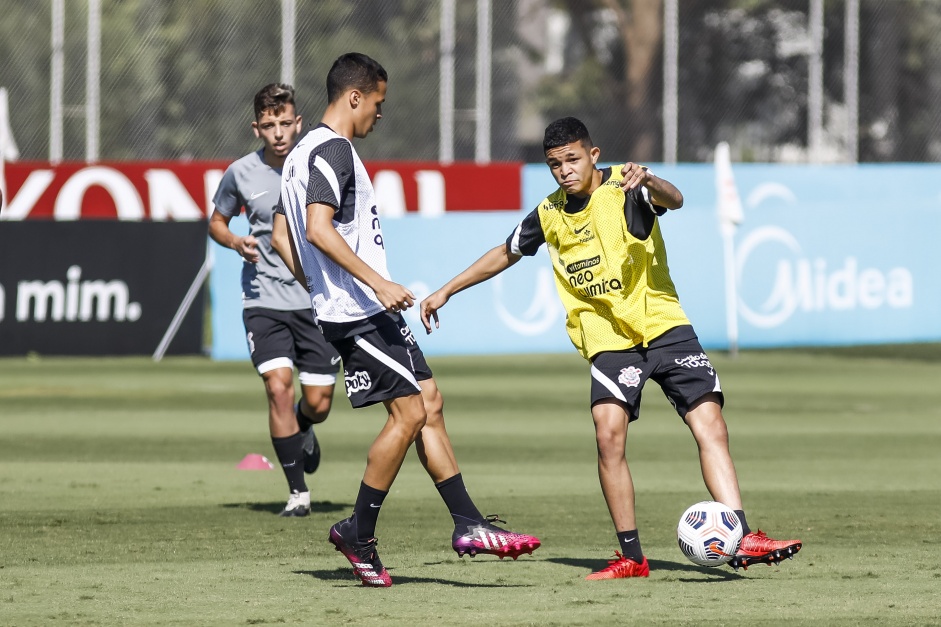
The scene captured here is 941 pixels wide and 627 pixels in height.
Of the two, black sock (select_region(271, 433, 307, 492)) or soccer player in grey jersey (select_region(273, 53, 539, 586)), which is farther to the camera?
black sock (select_region(271, 433, 307, 492))

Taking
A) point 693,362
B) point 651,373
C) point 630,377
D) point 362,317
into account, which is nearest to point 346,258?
point 362,317

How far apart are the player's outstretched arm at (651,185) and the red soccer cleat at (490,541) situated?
1549mm

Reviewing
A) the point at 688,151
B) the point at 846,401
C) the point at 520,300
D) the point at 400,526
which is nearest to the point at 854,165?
the point at 688,151

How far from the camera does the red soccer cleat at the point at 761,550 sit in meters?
6.86

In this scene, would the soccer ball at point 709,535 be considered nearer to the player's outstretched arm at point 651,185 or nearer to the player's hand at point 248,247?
the player's outstretched arm at point 651,185

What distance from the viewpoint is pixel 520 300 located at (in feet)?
69.3

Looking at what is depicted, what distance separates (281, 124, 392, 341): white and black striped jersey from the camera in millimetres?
6781

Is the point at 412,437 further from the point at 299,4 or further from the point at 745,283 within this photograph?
the point at 299,4

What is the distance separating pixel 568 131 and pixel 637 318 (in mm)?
899

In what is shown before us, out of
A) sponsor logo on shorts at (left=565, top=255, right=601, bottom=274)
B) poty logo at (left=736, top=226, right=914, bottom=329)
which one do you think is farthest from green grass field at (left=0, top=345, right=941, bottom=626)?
poty logo at (left=736, top=226, right=914, bottom=329)

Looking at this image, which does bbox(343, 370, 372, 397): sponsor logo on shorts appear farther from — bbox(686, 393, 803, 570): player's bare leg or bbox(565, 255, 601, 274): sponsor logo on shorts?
bbox(686, 393, 803, 570): player's bare leg

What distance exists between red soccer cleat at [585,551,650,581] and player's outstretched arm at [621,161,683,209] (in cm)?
157

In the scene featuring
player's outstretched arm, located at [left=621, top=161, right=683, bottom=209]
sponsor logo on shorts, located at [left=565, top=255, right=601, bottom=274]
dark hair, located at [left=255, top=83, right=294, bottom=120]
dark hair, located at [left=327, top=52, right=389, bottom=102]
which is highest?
dark hair, located at [left=255, top=83, right=294, bottom=120]

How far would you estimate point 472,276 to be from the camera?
7531 millimetres
